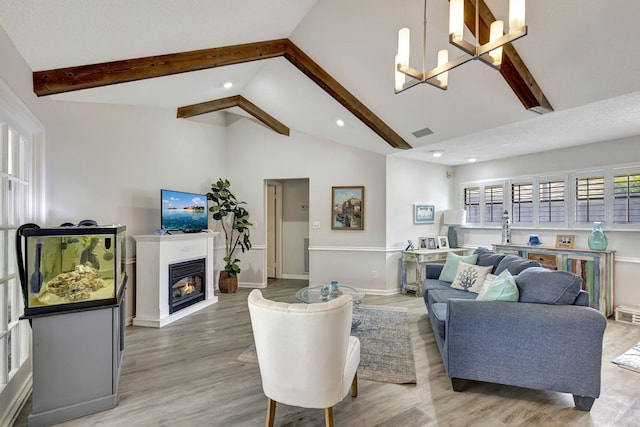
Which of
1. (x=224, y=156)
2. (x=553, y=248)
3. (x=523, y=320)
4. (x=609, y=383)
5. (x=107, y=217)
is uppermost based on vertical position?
(x=224, y=156)

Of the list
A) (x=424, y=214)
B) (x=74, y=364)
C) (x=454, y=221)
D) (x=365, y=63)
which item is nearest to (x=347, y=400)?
(x=74, y=364)

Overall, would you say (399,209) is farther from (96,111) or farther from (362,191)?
(96,111)

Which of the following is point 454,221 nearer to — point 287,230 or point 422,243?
point 422,243

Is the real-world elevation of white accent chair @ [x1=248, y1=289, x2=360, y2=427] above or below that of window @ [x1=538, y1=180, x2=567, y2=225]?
below

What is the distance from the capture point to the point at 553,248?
4434mm

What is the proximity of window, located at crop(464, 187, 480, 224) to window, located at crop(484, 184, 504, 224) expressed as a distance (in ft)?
0.51

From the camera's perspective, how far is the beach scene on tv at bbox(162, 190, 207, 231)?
4.11 m

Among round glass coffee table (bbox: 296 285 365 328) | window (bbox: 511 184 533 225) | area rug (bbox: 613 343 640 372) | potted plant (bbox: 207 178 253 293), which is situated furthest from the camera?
potted plant (bbox: 207 178 253 293)

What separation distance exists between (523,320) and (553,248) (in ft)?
9.69

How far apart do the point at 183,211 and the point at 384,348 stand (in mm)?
3204

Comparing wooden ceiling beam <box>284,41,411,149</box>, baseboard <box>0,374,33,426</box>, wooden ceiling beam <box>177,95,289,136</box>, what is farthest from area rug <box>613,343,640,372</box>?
wooden ceiling beam <box>177,95,289,136</box>

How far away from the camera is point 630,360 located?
283 centimetres

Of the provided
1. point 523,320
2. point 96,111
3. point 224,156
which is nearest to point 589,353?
point 523,320

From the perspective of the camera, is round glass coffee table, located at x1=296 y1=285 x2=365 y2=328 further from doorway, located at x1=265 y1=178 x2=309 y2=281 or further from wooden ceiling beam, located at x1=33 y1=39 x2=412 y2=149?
doorway, located at x1=265 y1=178 x2=309 y2=281
